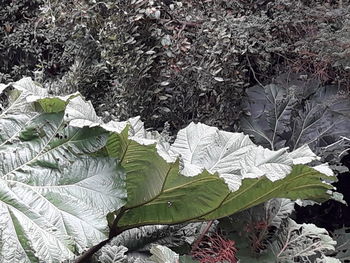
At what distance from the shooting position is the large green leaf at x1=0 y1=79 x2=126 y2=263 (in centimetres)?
132

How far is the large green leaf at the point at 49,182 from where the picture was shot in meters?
1.32

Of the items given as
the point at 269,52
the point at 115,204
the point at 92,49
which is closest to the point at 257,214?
the point at 115,204

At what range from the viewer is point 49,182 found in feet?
4.84

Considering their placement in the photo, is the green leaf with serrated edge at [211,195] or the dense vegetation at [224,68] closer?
the green leaf with serrated edge at [211,195]

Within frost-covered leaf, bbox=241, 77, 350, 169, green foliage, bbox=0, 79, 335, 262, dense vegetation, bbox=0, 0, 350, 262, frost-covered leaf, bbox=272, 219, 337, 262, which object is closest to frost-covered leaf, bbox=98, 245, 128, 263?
green foliage, bbox=0, 79, 335, 262

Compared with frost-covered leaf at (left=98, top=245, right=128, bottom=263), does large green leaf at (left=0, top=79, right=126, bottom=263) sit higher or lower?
higher

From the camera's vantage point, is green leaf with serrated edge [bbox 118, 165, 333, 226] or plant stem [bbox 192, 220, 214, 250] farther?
plant stem [bbox 192, 220, 214, 250]

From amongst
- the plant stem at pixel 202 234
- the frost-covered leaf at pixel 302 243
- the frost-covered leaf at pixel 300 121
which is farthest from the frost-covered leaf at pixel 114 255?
the frost-covered leaf at pixel 300 121

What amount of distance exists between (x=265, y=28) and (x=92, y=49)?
911 millimetres

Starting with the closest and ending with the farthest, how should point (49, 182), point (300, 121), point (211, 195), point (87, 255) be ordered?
point (49, 182) → point (211, 195) → point (87, 255) → point (300, 121)

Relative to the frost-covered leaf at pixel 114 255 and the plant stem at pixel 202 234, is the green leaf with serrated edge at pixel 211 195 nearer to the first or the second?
the plant stem at pixel 202 234

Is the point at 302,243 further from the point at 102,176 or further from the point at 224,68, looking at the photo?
the point at 224,68

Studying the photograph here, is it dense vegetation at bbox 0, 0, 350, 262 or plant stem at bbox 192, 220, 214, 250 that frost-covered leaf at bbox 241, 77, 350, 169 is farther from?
plant stem at bbox 192, 220, 214, 250

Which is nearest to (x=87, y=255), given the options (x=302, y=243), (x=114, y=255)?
(x=114, y=255)
